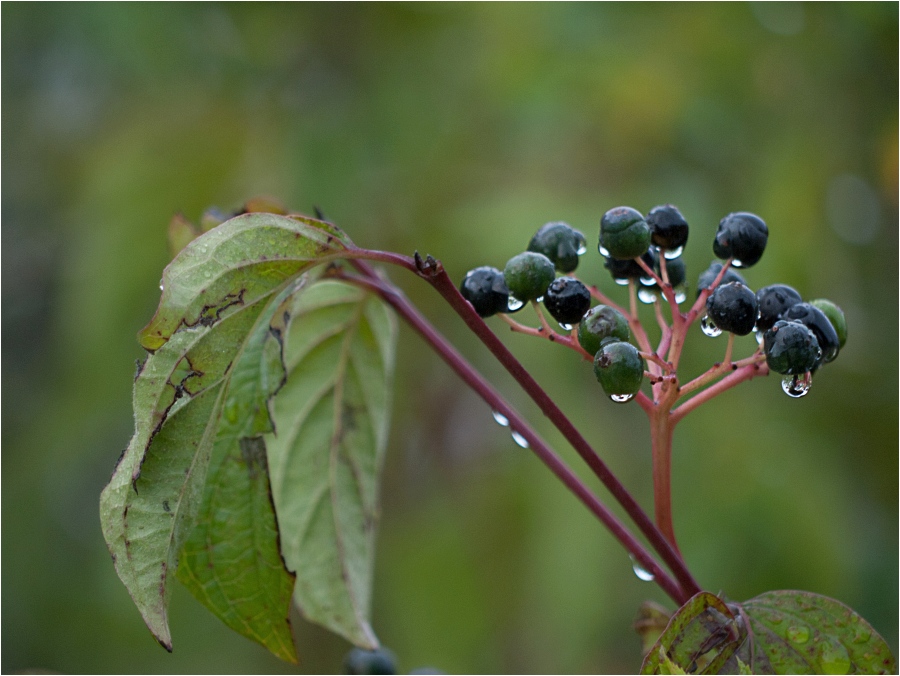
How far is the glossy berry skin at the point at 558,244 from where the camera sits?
980mm

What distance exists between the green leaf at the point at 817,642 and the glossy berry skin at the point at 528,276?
Answer: 0.37m

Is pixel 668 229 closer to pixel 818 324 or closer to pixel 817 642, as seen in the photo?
pixel 818 324

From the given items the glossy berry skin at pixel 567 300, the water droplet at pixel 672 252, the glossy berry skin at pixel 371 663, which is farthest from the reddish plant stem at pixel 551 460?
the glossy berry skin at pixel 371 663

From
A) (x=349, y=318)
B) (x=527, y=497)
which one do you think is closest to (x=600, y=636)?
(x=527, y=497)

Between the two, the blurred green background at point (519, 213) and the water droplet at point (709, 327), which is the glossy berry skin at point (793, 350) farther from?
the blurred green background at point (519, 213)

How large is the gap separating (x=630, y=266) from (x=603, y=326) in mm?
142

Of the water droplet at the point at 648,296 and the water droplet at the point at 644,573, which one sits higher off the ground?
the water droplet at the point at 648,296

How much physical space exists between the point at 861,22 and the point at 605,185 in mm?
871

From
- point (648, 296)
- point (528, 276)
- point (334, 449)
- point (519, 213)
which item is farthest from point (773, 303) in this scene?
point (519, 213)

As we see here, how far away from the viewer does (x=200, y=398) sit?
848 mm

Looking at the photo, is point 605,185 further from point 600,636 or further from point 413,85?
point 600,636

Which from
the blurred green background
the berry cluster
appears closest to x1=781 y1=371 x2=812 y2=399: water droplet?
the berry cluster

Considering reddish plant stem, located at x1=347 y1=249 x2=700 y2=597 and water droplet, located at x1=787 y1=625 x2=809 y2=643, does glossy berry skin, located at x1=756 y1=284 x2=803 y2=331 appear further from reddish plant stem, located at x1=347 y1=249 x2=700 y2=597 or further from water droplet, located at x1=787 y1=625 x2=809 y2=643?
water droplet, located at x1=787 y1=625 x2=809 y2=643

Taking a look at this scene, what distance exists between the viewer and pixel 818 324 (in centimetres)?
89
